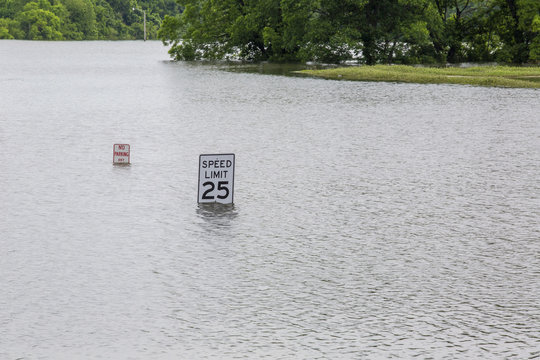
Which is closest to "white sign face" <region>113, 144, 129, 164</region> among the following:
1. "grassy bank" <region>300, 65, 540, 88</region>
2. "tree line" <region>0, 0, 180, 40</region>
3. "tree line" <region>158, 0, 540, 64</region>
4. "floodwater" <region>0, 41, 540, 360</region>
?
"floodwater" <region>0, 41, 540, 360</region>

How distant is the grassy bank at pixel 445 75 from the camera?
141 feet

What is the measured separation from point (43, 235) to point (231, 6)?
68277 millimetres

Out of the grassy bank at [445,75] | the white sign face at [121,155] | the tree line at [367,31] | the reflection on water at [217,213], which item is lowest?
the reflection on water at [217,213]

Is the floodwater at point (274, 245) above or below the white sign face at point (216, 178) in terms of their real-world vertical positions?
below

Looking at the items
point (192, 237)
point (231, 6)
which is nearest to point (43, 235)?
point (192, 237)

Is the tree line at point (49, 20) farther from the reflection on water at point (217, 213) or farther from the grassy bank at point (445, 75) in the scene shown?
the reflection on water at point (217, 213)

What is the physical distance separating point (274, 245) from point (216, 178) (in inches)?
101

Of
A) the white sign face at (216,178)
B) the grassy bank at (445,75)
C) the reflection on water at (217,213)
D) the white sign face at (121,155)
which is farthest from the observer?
the grassy bank at (445,75)

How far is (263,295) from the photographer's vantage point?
8164 mm

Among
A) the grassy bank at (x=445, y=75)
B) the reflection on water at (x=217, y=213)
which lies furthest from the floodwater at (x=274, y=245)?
the grassy bank at (x=445, y=75)

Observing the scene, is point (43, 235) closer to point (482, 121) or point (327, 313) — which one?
point (327, 313)

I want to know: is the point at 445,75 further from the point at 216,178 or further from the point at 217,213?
the point at 217,213

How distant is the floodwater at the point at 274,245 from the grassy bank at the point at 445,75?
20.9 meters

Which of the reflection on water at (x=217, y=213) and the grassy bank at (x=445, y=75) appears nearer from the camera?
the reflection on water at (x=217, y=213)
